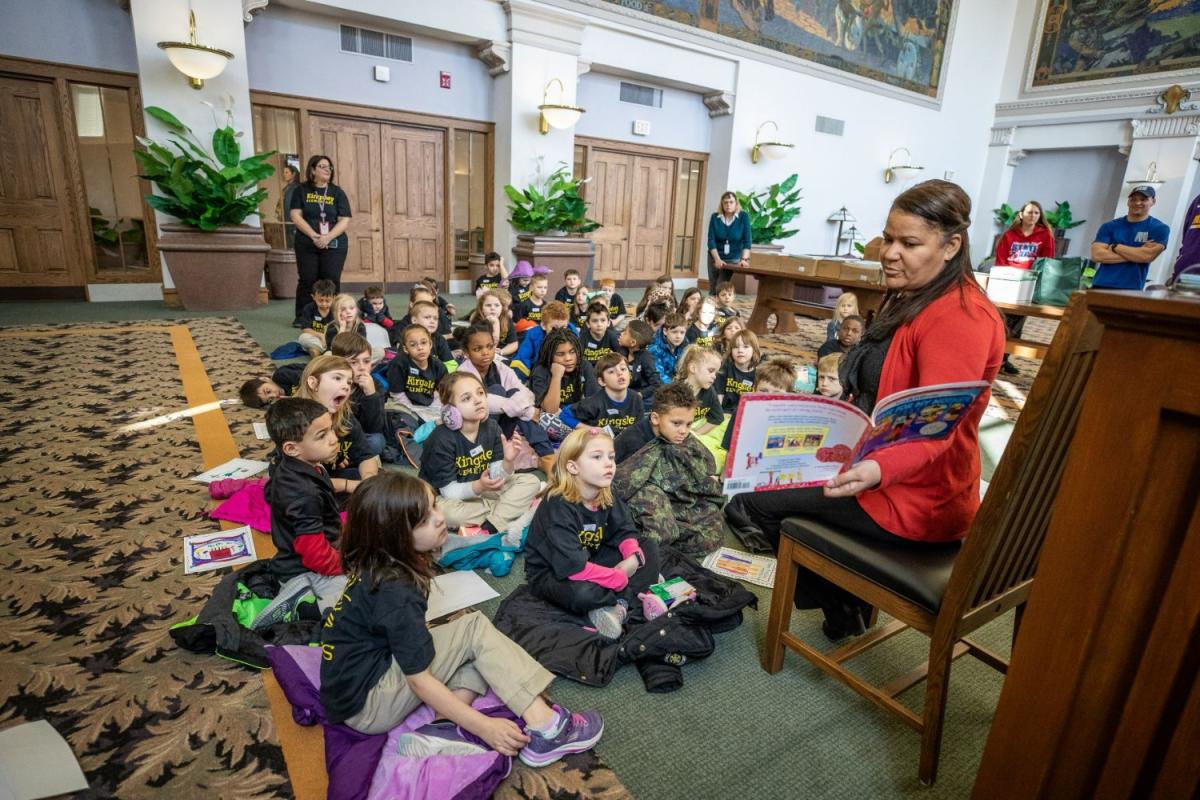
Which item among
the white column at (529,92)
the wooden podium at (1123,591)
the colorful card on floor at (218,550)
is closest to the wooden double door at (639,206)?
the white column at (529,92)

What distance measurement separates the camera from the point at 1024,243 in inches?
235

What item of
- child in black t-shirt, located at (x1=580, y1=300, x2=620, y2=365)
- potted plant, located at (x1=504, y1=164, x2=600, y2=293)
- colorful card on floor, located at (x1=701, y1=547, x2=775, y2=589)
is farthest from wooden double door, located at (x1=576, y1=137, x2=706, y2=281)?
colorful card on floor, located at (x1=701, y1=547, x2=775, y2=589)

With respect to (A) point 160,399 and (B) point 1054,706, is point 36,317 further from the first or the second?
(B) point 1054,706

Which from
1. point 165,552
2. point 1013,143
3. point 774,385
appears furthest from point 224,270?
point 1013,143

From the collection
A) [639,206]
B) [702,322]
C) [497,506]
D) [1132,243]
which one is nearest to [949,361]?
[497,506]

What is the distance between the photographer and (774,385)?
3.71 m

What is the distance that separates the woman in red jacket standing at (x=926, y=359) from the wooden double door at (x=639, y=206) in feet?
32.3

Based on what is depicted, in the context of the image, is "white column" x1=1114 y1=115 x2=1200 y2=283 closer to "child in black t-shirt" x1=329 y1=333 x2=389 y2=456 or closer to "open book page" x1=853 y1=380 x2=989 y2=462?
"open book page" x1=853 y1=380 x2=989 y2=462

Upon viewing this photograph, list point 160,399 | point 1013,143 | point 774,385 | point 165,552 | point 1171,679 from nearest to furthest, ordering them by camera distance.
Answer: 1. point 1171,679
2. point 165,552
3. point 774,385
4. point 160,399
5. point 1013,143

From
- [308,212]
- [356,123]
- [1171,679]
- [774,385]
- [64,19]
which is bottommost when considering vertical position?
[774,385]

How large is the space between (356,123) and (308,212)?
3051 mm

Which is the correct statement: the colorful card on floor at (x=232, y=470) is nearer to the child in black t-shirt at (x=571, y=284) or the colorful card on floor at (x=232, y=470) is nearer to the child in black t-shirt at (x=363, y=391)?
the child in black t-shirt at (x=363, y=391)

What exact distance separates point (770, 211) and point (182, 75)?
8.87 meters

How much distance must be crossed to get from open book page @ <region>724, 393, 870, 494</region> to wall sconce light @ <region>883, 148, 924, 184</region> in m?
Answer: 13.8
